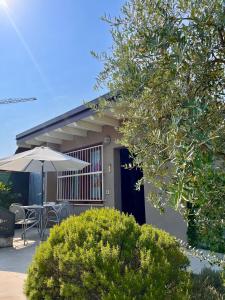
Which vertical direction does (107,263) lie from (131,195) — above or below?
below

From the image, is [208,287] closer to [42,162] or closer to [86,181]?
[42,162]

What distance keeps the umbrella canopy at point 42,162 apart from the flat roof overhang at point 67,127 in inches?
48.3

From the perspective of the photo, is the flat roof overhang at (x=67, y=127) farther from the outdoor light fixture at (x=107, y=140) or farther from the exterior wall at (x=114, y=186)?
the outdoor light fixture at (x=107, y=140)

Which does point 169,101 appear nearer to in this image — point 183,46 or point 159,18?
point 183,46

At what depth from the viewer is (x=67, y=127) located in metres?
9.86

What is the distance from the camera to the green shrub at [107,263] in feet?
8.98

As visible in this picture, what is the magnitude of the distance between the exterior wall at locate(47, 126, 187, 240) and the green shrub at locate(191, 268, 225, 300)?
3.00 meters

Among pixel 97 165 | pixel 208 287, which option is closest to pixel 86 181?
pixel 97 165

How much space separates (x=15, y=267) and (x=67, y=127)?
513 cm

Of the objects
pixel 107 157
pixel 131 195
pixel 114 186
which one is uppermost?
pixel 107 157

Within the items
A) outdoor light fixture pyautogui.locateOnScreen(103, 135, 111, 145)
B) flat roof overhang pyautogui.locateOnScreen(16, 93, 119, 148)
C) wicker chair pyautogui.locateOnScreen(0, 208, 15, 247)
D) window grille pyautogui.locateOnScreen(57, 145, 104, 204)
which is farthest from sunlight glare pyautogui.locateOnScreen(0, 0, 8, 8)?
wicker chair pyautogui.locateOnScreen(0, 208, 15, 247)

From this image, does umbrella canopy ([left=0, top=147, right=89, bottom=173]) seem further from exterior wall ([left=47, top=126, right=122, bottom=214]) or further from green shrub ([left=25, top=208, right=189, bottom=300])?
green shrub ([left=25, top=208, right=189, bottom=300])

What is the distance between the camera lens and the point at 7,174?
12594 mm

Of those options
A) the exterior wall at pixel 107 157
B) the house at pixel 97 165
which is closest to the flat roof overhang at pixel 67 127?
the house at pixel 97 165
